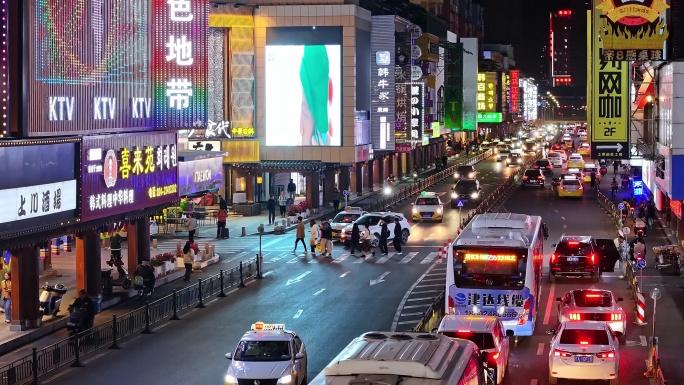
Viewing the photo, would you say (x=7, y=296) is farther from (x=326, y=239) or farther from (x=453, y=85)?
(x=453, y=85)

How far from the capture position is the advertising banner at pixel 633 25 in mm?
39812

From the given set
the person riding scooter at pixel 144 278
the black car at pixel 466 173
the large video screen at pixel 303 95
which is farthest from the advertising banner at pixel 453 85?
the person riding scooter at pixel 144 278

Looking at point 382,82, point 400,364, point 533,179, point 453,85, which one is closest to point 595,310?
point 400,364

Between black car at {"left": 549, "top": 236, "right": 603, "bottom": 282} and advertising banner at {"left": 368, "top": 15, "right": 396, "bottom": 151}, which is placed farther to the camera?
advertising banner at {"left": 368, "top": 15, "right": 396, "bottom": 151}

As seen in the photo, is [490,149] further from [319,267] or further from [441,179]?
[319,267]

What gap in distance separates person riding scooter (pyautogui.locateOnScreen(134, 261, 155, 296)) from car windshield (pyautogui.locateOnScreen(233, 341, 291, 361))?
15.5 m

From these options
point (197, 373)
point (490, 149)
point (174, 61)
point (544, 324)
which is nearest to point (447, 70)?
point (490, 149)

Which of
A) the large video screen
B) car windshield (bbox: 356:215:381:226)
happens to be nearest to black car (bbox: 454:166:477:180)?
the large video screen

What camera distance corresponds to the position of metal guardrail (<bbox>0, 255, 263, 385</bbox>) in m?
29.0

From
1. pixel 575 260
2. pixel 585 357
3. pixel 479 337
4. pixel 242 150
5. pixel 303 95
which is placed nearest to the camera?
pixel 479 337

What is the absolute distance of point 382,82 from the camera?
312 ft

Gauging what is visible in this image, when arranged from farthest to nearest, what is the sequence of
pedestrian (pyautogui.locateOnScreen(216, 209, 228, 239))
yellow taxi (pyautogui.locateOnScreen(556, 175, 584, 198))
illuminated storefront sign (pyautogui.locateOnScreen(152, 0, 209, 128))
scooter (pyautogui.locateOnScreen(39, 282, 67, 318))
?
yellow taxi (pyautogui.locateOnScreen(556, 175, 584, 198)) → pedestrian (pyautogui.locateOnScreen(216, 209, 228, 239)) → illuminated storefront sign (pyautogui.locateOnScreen(152, 0, 209, 128)) → scooter (pyautogui.locateOnScreen(39, 282, 67, 318))

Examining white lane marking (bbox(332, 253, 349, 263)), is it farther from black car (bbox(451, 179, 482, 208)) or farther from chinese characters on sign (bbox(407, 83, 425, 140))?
chinese characters on sign (bbox(407, 83, 425, 140))

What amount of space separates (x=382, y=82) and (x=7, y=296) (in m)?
60.0
